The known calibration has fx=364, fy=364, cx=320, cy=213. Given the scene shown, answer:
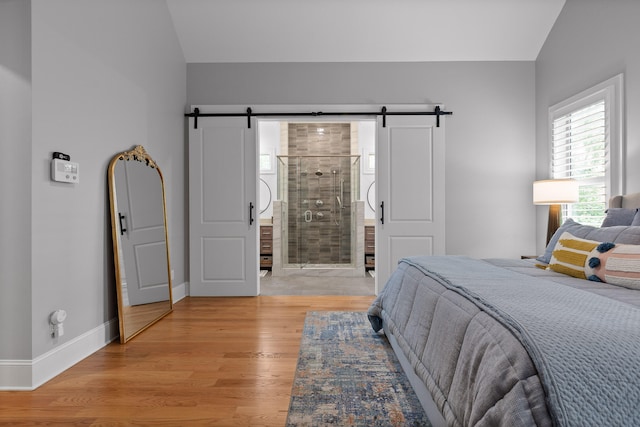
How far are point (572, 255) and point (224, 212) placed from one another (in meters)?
3.54

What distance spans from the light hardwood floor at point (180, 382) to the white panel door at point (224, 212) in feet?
3.55

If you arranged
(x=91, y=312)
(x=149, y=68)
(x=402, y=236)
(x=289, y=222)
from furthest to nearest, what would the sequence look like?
1. (x=289, y=222)
2. (x=402, y=236)
3. (x=149, y=68)
4. (x=91, y=312)

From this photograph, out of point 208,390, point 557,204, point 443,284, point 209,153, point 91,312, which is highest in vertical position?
point 209,153

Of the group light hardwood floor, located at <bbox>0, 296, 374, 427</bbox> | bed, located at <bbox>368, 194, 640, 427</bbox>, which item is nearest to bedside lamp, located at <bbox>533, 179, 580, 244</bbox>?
bed, located at <bbox>368, 194, 640, 427</bbox>

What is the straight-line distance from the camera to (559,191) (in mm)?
3453

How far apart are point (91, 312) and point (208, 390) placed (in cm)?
123

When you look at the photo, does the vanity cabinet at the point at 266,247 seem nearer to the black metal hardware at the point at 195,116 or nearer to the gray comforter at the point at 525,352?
the black metal hardware at the point at 195,116

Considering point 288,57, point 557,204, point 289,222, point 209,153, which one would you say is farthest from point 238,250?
point 557,204

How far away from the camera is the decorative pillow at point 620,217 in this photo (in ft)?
7.90

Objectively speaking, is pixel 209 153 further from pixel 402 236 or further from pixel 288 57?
pixel 402 236

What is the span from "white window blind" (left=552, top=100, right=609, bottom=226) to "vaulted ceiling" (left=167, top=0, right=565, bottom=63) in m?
1.16

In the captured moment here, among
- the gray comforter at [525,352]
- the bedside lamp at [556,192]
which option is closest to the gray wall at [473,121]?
the bedside lamp at [556,192]

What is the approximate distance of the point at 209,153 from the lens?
4.47 m

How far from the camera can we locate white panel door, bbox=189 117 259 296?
446 cm
